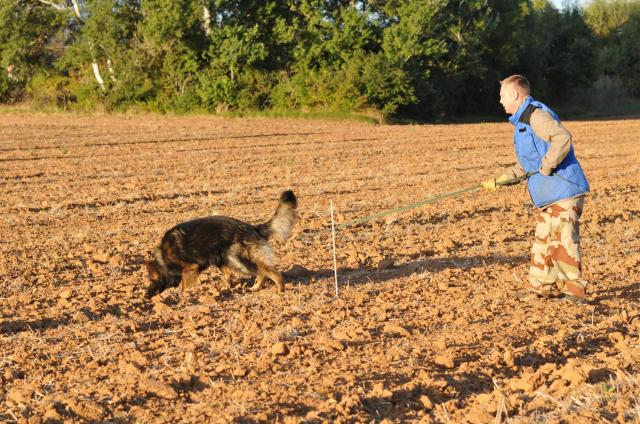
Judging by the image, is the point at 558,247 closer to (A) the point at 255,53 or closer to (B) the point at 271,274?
(B) the point at 271,274

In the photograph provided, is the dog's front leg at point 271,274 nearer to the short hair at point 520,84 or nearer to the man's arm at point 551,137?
the man's arm at point 551,137

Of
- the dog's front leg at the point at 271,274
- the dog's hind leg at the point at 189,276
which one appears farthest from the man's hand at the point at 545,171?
the dog's hind leg at the point at 189,276

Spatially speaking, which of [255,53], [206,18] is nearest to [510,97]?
[255,53]

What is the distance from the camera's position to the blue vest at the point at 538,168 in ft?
22.3

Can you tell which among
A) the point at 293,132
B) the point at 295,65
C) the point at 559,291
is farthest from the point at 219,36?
the point at 559,291

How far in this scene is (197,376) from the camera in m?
5.34

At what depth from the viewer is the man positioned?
669cm

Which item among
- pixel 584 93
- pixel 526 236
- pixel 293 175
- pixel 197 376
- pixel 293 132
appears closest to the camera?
pixel 197 376

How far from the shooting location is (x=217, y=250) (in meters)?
7.68

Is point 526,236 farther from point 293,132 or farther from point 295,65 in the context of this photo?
point 295,65

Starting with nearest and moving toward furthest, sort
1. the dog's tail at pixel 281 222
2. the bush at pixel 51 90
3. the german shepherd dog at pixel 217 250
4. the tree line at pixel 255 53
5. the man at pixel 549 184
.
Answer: the man at pixel 549 184
the german shepherd dog at pixel 217 250
the dog's tail at pixel 281 222
the tree line at pixel 255 53
the bush at pixel 51 90

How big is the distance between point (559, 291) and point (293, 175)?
33.0ft

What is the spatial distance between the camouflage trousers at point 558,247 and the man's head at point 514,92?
0.94m

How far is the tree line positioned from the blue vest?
2917 centimetres
